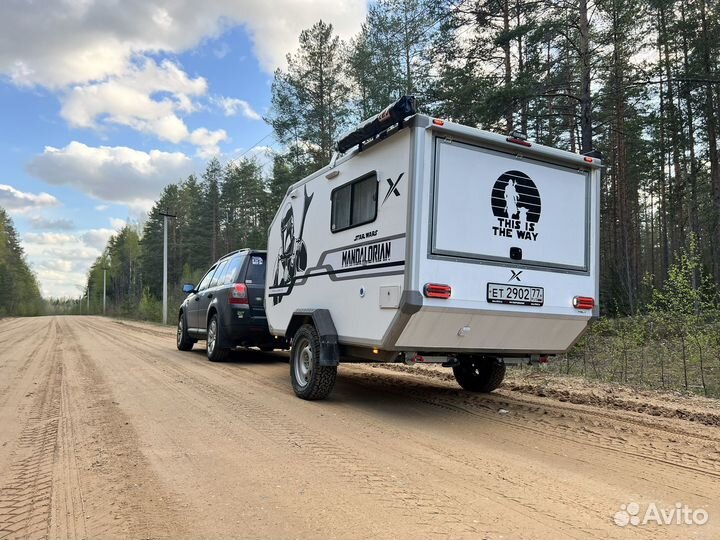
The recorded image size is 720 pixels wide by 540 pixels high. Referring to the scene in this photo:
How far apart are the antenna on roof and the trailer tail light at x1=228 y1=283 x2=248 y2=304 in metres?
4.10

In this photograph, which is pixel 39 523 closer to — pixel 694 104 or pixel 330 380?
pixel 330 380

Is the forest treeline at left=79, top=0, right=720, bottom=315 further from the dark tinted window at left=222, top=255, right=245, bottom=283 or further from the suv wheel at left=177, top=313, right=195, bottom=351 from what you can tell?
the suv wheel at left=177, top=313, right=195, bottom=351

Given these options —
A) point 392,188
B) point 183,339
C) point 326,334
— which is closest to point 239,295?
point 183,339

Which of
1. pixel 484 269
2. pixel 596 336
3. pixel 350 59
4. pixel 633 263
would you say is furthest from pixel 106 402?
pixel 633 263

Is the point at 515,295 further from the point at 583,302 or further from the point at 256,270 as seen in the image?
the point at 256,270

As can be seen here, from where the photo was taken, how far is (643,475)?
3729 mm

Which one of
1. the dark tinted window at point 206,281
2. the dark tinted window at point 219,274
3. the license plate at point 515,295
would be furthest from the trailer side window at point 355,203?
the dark tinted window at point 206,281

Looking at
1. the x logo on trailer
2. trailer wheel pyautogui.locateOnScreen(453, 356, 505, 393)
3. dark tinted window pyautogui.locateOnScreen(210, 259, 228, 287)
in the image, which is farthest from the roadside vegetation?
dark tinted window pyautogui.locateOnScreen(210, 259, 228, 287)

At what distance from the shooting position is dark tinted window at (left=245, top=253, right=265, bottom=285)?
9.77m

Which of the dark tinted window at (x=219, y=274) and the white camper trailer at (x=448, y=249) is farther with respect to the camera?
the dark tinted window at (x=219, y=274)

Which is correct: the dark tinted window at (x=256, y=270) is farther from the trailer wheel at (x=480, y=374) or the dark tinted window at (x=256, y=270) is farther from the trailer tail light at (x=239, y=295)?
the trailer wheel at (x=480, y=374)

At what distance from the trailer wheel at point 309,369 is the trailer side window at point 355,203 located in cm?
141

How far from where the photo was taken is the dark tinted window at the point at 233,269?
9938mm

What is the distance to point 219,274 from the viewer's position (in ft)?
35.4
